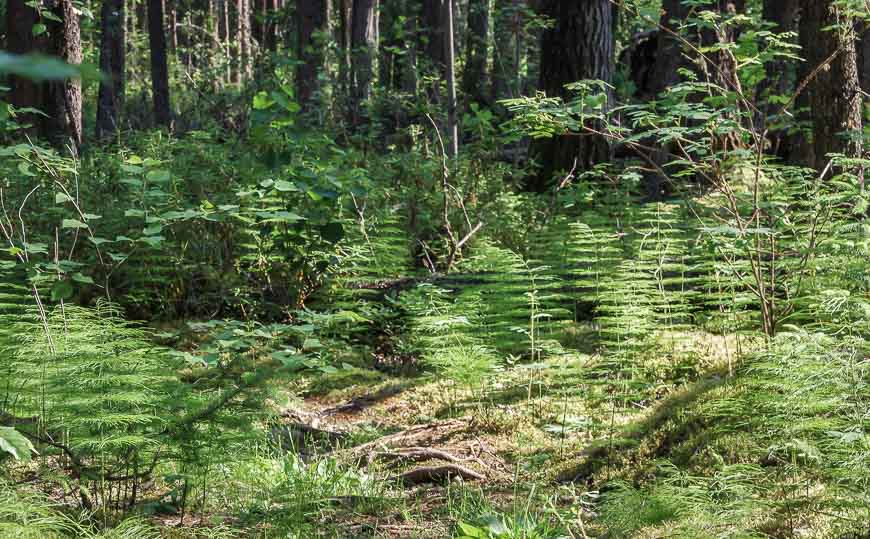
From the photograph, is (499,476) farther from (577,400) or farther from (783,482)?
(783,482)

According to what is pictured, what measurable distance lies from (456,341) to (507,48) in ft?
50.2

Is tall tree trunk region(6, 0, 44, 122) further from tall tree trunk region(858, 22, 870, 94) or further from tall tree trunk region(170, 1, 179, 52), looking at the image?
tall tree trunk region(170, 1, 179, 52)

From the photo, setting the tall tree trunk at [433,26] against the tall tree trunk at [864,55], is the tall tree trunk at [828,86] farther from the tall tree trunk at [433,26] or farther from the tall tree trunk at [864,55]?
the tall tree trunk at [433,26]

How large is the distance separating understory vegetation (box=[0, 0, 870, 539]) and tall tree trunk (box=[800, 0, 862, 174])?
0.04 m

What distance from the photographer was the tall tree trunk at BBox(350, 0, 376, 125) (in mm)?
13781

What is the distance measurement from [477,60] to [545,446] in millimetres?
13833

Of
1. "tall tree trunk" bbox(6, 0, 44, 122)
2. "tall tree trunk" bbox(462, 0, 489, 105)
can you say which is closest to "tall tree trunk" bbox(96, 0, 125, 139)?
"tall tree trunk" bbox(6, 0, 44, 122)

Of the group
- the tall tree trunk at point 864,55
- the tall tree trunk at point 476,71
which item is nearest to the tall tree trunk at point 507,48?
the tall tree trunk at point 476,71

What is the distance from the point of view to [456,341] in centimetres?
530

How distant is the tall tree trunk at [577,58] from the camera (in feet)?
28.6

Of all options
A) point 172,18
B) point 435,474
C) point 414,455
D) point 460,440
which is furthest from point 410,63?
point 172,18

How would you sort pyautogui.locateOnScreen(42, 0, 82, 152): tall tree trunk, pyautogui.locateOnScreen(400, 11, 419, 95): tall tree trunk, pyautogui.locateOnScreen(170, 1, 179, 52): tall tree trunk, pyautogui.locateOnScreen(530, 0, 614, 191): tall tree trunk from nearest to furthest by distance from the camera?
pyautogui.locateOnScreen(530, 0, 614, 191): tall tree trunk, pyautogui.locateOnScreen(42, 0, 82, 152): tall tree trunk, pyautogui.locateOnScreen(400, 11, 419, 95): tall tree trunk, pyautogui.locateOnScreen(170, 1, 179, 52): tall tree trunk

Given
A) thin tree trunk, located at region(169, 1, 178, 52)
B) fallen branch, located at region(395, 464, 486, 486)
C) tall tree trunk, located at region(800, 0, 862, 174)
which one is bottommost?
fallen branch, located at region(395, 464, 486, 486)

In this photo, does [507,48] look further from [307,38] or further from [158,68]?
[158,68]
